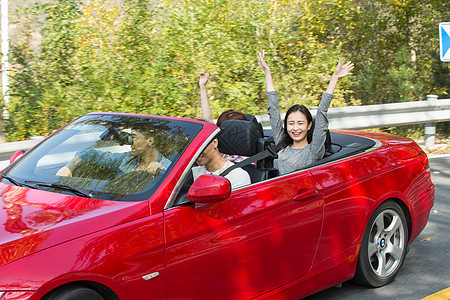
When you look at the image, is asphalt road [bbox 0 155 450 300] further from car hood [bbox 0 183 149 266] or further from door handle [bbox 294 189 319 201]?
car hood [bbox 0 183 149 266]

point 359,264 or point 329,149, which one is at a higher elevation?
point 329,149

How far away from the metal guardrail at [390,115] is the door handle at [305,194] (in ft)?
15.5

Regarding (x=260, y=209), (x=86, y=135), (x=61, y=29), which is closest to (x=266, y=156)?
(x=260, y=209)

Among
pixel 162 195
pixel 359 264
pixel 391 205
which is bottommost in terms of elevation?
pixel 359 264

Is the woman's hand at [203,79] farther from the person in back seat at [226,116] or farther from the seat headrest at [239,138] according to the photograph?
the seat headrest at [239,138]

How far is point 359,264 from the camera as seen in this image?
4.43 metres

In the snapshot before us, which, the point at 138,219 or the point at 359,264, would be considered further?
the point at 359,264

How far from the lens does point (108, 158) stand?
367 centimetres

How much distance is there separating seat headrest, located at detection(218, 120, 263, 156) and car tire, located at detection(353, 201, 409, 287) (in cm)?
108

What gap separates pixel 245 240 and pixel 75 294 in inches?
44.1

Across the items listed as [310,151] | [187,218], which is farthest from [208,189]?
[310,151]

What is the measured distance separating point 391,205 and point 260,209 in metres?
1.51

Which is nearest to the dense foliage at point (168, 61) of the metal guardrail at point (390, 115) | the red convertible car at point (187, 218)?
the metal guardrail at point (390, 115)

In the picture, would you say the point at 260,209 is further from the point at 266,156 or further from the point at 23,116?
the point at 23,116
